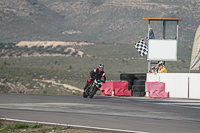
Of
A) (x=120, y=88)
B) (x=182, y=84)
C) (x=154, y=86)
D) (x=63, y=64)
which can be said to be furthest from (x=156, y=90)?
(x=63, y=64)

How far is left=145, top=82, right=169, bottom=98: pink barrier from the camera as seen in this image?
76.4 ft

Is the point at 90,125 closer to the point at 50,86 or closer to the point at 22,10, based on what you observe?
the point at 50,86

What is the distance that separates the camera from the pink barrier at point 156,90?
23.3 m

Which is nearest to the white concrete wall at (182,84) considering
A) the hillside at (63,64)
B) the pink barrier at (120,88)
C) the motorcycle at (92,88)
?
the pink barrier at (120,88)

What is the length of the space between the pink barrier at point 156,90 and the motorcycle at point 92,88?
300 cm

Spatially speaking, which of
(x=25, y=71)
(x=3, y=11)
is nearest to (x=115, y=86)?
(x=25, y=71)

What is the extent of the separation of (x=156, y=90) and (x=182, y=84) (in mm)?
1389

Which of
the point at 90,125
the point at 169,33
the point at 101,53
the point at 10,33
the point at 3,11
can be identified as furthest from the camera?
the point at 3,11

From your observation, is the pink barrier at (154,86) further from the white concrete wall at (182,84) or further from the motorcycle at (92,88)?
the motorcycle at (92,88)

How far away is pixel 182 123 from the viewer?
1176 centimetres

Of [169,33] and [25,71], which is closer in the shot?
[169,33]

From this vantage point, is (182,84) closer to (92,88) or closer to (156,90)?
(156,90)

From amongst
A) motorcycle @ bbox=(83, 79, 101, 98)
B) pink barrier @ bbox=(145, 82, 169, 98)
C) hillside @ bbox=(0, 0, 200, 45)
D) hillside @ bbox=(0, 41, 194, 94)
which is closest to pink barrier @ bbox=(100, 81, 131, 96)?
pink barrier @ bbox=(145, 82, 169, 98)

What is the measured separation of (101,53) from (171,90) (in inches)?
3192
